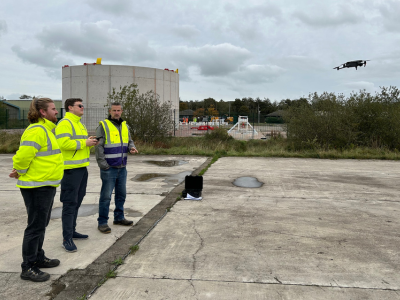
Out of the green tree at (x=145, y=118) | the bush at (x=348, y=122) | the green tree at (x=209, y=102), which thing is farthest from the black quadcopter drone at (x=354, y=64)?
the green tree at (x=209, y=102)

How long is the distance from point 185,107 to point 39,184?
8958cm

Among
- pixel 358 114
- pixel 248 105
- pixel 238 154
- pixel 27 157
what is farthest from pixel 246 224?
pixel 248 105

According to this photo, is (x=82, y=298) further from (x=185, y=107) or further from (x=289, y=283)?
(x=185, y=107)

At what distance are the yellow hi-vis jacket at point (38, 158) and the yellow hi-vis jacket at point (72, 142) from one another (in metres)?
0.54

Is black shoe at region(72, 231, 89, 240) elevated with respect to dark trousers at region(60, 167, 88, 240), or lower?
lower

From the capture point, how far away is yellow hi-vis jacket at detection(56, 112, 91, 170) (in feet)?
13.1

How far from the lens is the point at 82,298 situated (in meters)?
3.00

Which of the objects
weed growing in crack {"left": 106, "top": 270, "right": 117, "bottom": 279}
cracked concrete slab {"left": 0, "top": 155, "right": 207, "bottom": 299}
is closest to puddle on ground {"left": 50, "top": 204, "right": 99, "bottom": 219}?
cracked concrete slab {"left": 0, "top": 155, "right": 207, "bottom": 299}

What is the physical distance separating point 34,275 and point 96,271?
0.59 meters

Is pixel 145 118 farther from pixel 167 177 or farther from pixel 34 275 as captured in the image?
pixel 34 275

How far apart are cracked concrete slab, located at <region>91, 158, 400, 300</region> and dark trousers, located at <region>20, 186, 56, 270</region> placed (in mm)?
823

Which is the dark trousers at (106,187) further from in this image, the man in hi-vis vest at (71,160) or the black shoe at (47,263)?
the black shoe at (47,263)

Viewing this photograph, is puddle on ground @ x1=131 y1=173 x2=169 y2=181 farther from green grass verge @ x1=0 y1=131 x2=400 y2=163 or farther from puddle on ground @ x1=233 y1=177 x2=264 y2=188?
green grass verge @ x1=0 y1=131 x2=400 y2=163

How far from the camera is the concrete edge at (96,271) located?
10.4 ft
